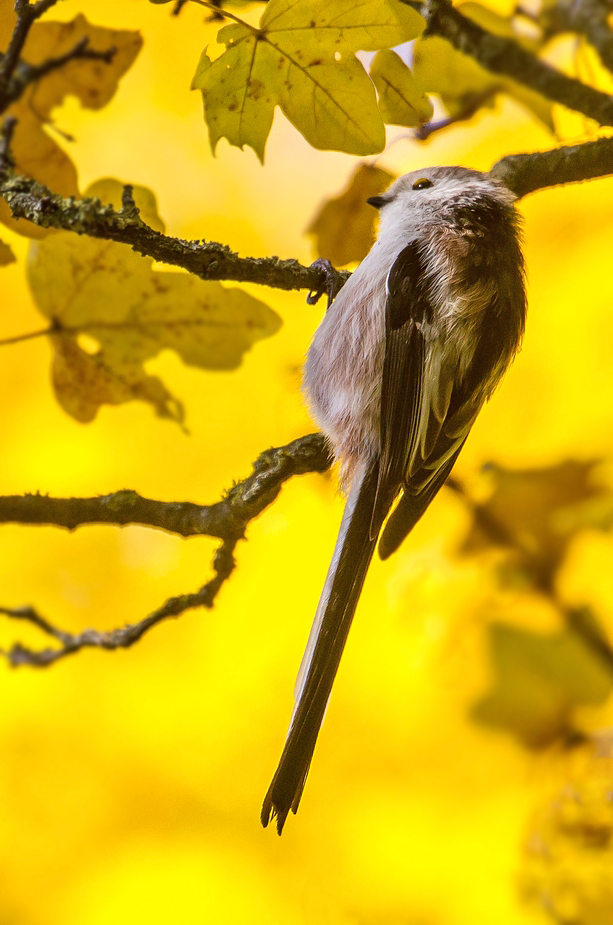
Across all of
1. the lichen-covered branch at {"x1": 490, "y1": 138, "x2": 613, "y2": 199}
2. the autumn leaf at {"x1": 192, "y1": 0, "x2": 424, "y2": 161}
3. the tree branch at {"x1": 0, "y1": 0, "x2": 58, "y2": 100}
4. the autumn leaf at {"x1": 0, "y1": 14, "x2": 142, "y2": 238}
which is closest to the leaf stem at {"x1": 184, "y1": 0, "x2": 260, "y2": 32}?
the autumn leaf at {"x1": 192, "y1": 0, "x2": 424, "y2": 161}

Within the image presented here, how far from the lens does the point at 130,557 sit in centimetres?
124

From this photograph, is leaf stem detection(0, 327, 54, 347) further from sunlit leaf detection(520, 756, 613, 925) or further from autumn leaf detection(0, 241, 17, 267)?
sunlit leaf detection(520, 756, 613, 925)

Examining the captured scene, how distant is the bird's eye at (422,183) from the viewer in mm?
1198

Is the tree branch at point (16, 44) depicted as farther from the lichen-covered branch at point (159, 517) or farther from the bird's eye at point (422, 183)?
the bird's eye at point (422, 183)

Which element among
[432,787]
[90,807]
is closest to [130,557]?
[90,807]

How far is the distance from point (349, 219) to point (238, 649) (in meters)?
0.75

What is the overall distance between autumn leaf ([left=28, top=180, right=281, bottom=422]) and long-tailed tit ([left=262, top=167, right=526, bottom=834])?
0.19 m

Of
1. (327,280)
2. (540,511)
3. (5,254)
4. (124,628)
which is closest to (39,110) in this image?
(5,254)

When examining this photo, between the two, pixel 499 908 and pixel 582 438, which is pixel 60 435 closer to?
pixel 582 438

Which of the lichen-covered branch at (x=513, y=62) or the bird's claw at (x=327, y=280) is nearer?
the lichen-covered branch at (x=513, y=62)

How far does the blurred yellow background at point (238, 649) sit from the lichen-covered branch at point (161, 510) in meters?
0.24

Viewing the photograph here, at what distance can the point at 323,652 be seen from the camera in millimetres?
887

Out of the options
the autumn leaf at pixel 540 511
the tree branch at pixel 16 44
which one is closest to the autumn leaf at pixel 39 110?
the tree branch at pixel 16 44

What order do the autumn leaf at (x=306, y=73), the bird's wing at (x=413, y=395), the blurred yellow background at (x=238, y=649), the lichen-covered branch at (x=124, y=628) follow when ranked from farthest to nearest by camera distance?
1. the blurred yellow background at (x=238, y=649)
2. the bird's wing at (x=413, y=395)
3. the lichen-covered branch at (x=124, y=628)
4. the autumn leaf at (x=306, y=73)
